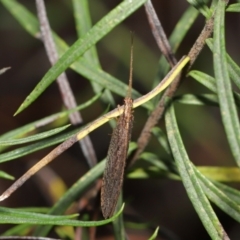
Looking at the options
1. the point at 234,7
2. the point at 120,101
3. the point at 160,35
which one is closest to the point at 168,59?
the point at 160,35

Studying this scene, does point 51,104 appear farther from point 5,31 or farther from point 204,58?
point 204,58

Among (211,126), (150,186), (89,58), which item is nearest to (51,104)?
(150,186)

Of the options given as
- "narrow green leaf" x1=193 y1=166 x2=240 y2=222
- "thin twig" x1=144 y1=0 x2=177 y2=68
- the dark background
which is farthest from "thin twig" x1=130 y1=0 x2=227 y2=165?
the dark background

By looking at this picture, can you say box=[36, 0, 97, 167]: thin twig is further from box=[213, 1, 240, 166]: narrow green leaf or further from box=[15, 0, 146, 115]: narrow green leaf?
box=[213, 1, 240, 166]: narrow green leaf

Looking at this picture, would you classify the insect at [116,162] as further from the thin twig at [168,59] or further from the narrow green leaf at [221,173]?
the narrow green leaf at [221,173]

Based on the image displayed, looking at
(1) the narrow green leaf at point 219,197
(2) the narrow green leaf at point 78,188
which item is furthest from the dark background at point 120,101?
(1) the narrow green leaf at point 219,197

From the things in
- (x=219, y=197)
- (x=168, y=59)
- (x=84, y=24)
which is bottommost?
(x=219, y=197)

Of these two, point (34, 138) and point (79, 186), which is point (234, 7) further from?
point (79, 186)
